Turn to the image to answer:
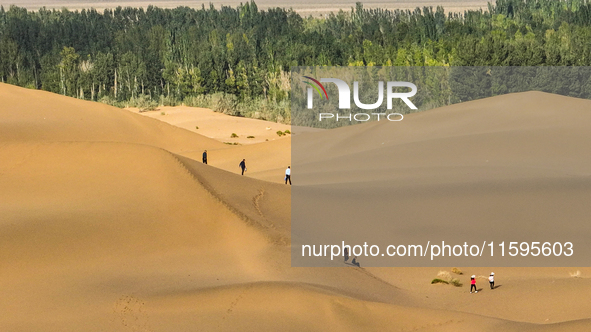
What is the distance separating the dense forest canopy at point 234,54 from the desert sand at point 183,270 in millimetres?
39604

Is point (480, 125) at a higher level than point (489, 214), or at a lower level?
higher

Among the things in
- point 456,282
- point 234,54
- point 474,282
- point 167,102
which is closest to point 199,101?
point 167,102

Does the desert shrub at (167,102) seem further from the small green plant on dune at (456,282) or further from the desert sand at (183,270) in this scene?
the small green plant on dune at (456,282)

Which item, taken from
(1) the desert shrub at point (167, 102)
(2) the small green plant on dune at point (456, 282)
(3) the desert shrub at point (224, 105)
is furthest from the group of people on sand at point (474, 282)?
(1) the desert shrub at point (167, 102)

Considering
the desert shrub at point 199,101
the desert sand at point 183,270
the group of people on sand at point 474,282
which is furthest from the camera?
the desert shrub at point 199,101

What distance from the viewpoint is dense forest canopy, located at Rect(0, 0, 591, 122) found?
67.1 meters

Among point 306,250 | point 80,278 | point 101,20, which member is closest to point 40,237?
point 80,278

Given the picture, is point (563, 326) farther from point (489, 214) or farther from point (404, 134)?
point (404, 134)

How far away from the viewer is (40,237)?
18.8m

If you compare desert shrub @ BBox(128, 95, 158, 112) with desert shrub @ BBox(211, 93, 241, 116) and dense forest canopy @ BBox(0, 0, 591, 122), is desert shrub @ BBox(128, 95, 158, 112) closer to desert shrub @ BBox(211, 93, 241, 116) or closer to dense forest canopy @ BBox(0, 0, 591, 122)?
dense forest canopy @ BBox(0, 0, 591, 122)

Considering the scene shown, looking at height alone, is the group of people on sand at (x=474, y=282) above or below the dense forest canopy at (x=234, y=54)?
below

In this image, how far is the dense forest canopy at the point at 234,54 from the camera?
67.1 meters

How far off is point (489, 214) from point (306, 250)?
297 inches

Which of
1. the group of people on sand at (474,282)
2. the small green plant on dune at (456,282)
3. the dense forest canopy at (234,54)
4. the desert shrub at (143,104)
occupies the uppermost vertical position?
the dense forest canopy at (234,54)
